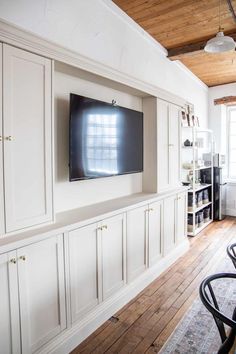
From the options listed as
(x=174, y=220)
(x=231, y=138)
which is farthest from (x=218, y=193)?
(x=174, y=220)

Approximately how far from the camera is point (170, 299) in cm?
249

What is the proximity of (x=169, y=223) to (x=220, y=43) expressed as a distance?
79.6 inches

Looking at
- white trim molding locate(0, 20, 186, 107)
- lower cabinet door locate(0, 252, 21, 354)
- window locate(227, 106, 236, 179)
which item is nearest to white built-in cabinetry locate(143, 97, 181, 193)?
white trim molding locate(0, 20, 186, 107)

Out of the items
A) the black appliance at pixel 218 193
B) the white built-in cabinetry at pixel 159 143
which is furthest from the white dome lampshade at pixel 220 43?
the black appliance at pixel 218 193

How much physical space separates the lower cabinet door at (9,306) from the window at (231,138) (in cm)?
533

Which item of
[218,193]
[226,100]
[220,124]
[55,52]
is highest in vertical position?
[226,100]

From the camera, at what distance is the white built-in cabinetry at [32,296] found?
1.41m

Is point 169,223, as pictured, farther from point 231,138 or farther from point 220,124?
point 231,138

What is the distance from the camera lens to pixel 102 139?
2398mm

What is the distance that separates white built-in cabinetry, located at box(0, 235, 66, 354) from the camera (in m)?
1.41

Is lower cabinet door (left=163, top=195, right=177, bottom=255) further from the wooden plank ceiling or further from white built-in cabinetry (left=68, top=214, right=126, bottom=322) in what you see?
the wooden plank ceiling

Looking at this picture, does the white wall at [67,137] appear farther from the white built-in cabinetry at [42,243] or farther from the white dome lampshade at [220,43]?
the white dome lampshade at [220,43]

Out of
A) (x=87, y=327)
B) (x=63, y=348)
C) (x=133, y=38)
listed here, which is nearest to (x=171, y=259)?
(x=87, y=327)

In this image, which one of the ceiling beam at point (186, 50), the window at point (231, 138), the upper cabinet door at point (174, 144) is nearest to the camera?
the upper cabinet door at point (174, 144)
